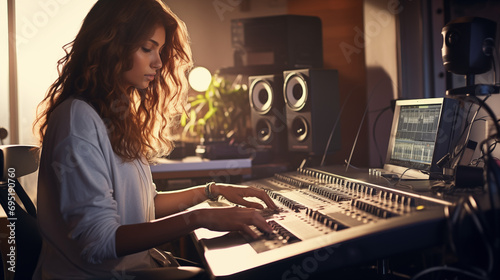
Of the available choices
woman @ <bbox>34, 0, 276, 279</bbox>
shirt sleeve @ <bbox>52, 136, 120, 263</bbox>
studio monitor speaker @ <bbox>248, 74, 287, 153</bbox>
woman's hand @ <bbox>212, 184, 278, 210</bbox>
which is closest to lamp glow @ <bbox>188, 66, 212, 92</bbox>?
studio monitor speaker @ <bbox>248, 74, 287, 153</bbox>

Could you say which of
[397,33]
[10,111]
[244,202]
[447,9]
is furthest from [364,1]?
[10,111]

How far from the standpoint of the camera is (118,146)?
1.16 metres

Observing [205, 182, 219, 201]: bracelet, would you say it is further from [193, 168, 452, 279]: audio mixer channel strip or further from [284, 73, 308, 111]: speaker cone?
[284, 73, 308, 111]: speaker cone

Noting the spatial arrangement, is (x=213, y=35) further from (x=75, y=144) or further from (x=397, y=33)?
(x=75, y=144)

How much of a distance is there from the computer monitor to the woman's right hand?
1.98ft

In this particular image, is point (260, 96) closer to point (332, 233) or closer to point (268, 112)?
point (268, 112)

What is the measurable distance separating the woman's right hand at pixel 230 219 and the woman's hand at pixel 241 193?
0.71ft

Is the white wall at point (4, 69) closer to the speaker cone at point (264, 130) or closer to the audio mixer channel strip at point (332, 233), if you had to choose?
the speaker cone at point (264, 130)

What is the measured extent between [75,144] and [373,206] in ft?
2.23

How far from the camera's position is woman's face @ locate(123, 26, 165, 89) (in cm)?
121

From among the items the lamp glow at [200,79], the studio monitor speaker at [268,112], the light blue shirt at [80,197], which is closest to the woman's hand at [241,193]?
the light blue shirt at [80,197]

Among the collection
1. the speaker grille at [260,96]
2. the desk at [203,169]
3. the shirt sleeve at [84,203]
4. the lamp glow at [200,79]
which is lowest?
the desk at [203,169]

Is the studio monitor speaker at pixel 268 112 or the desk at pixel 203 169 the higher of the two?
the studio monitor speaker at pixel 268 112

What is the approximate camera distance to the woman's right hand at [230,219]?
3.28ft
